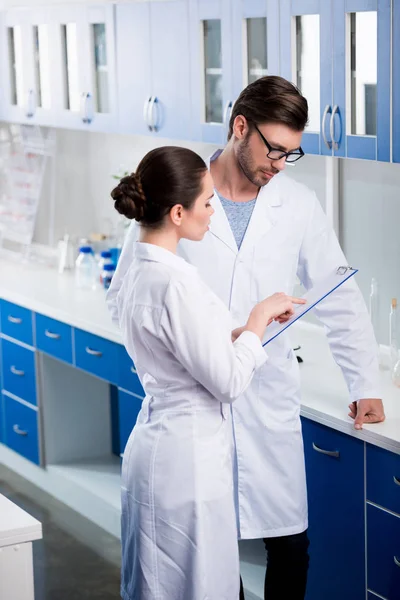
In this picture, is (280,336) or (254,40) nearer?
(280,336)

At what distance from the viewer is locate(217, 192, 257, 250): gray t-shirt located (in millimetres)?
2896

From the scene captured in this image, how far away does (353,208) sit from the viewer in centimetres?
377

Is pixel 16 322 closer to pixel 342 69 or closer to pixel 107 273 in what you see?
pixel 107 273

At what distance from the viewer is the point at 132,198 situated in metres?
2.35

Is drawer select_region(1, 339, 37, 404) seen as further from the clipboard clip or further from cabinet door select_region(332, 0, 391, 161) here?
the clipboard clip

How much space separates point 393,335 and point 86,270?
173 centimetres

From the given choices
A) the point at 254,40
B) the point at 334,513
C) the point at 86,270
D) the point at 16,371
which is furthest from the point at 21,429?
the point at 254,40

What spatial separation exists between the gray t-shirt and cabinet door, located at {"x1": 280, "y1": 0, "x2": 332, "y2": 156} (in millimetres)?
481

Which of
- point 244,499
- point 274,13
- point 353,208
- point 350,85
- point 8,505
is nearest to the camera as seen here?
point 8,505

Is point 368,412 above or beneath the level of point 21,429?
above

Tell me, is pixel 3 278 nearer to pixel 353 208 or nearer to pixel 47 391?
pixel 47 391

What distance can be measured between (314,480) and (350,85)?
119cm

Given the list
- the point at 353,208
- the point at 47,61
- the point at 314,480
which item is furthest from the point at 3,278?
the point at 314,480

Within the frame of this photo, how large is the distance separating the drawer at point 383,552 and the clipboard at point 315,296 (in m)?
0.69
